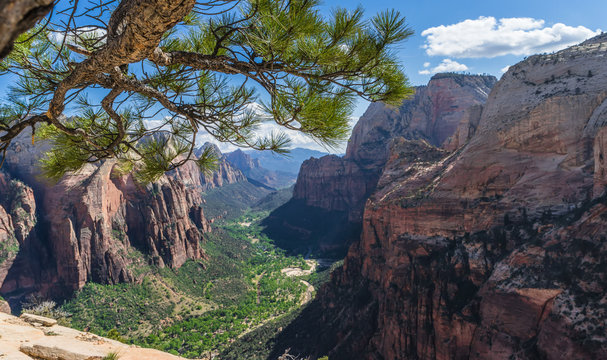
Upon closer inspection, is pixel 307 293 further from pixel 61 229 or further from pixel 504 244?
pixel 61 229

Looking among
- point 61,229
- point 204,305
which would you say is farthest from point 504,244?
point 61,229

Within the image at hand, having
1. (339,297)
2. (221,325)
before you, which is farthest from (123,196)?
(339,297)

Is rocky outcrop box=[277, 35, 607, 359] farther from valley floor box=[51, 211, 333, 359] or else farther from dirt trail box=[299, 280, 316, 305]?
dirt trail box=[299, 280, 316, 305]

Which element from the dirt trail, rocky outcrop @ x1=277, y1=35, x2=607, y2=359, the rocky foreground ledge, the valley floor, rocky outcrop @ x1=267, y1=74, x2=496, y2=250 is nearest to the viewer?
the rocky foreground ledge

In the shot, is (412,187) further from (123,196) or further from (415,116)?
(415,116)

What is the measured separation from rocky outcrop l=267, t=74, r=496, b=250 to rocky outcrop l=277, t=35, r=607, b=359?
125ft

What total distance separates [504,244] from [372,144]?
222ft

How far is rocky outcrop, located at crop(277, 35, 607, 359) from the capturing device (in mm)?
14289

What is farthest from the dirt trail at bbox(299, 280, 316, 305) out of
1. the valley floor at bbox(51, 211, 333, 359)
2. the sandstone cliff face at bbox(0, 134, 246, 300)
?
the sandstone cliff face at bbox(0, 134, 246, 300)

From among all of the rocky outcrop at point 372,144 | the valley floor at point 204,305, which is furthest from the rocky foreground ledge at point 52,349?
the rocky outcrop at point 372,144

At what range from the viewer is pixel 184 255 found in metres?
54.7

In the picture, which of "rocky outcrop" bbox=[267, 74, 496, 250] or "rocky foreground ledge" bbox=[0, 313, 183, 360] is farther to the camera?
"rocky outcrop" bbox=[267, 74, 496, 250]

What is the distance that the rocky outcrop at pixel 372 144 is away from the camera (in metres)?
72.3

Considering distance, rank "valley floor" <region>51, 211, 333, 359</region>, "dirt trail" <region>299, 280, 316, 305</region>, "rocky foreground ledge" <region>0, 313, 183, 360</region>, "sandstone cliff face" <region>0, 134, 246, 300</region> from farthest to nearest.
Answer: "dirt trail" <region>299, 280, 316, 305</region> → "sandstone cliff face" <region>0, 134, 246, 300</region> → "valley floor" <region>51, 211, 333, 359</region> → "rocky foreground ledge" <region>0, 313, 183, 360</region>
